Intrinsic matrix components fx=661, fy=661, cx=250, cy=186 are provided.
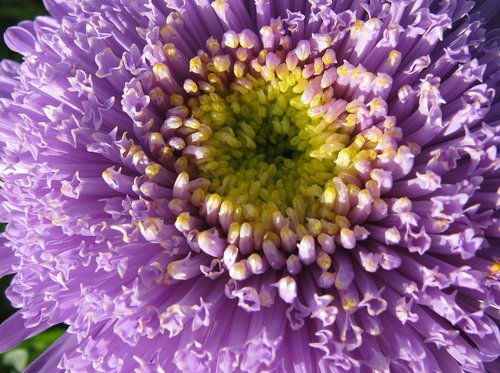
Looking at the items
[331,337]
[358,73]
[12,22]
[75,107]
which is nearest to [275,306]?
[331,337]

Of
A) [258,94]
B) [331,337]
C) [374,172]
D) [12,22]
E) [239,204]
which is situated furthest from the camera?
[12,22]

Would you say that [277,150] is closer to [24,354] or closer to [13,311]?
[24,354]

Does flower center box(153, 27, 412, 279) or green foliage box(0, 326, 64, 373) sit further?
green foliage box(0, 326, 64, 373)

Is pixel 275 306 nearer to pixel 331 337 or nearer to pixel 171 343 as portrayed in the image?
pixel 331 337

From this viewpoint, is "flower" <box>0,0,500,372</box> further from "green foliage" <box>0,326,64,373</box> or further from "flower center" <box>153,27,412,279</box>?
"green foliage" <box>0,326,64,373</box>

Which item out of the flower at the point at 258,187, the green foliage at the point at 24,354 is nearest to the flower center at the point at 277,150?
the flower at the point at 258,187

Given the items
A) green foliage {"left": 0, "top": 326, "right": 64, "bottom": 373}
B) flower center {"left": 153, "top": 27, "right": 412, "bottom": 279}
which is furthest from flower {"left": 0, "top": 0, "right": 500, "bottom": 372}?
green foliage {"left": 0, "top": 326, "right": 64, "bottom": 373}
